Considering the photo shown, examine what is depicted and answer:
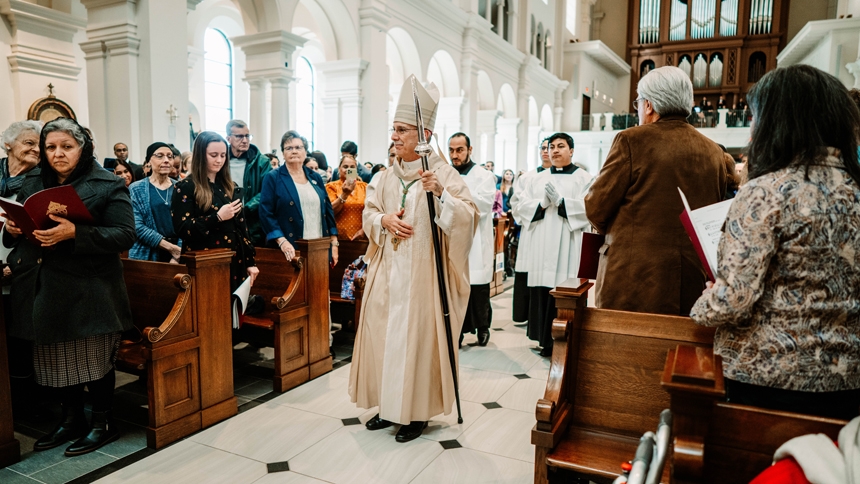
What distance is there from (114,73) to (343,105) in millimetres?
4206

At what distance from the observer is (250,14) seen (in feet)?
29.5

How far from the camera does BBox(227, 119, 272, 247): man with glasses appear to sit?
4.57 metres

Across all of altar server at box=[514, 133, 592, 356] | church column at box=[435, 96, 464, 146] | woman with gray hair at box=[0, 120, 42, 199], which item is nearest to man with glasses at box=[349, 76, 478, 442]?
altar server at box=[514, 133, 592, 356]

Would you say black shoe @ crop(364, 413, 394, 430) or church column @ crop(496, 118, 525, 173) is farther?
church column @ crop(496, 118, 525, 173)

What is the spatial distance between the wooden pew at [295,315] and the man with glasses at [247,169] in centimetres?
33

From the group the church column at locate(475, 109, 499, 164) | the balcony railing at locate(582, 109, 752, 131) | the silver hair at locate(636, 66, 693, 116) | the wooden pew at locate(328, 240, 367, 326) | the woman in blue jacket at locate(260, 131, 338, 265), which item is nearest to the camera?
the silver hair at locate(636, 66, 693, 116)

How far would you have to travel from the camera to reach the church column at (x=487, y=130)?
16.0 meters

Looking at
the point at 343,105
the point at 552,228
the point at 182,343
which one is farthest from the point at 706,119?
the point at 182,343

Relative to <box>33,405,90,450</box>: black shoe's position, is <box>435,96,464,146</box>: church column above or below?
above

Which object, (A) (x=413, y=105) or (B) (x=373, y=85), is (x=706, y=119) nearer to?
(B) (x=373, y=85)

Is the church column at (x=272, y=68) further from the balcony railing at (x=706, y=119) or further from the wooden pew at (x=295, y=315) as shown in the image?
the balcony railing at (x=706, y=119)

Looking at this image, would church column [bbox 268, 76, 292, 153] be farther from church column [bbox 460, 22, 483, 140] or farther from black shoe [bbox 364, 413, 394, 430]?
black shoe [bbox 364, 413, 394, 430]

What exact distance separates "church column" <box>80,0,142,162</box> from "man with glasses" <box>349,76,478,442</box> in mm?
4864

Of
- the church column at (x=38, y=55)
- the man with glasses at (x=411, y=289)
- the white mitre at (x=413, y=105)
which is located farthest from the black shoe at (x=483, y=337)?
the church column at (x=38, y=55)
